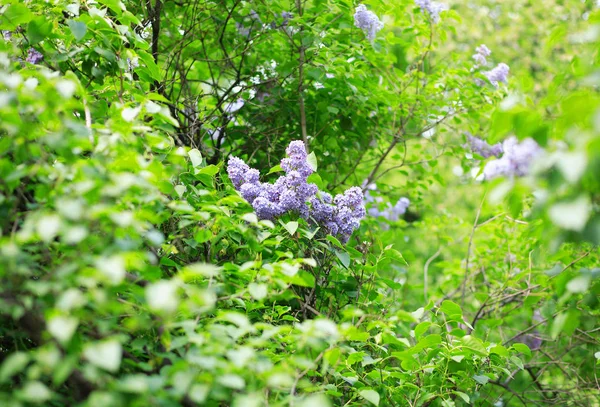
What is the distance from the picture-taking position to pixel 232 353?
1279 mm

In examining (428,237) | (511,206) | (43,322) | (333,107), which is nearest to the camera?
(43,322)

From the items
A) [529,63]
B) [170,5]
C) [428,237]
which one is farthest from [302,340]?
[529,63]

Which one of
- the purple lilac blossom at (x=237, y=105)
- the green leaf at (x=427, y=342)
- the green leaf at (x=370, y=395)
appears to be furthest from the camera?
the purple lilac blossom at (x=237, y=105)

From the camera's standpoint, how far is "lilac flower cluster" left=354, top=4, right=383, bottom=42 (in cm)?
279

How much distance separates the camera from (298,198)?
214cm

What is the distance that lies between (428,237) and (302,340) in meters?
3.49

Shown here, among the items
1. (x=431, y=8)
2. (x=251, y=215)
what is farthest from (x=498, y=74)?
(x=251, y=215)

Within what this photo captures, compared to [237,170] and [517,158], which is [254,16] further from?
[517,158]

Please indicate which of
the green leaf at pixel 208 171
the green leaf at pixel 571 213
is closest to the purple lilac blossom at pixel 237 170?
the green leaf at pixel 208 171

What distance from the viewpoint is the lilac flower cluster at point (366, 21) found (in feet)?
9.14

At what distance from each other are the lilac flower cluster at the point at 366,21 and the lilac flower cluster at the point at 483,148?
1.24m

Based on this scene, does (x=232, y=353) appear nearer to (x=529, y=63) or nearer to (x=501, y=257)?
(x=501, y=257)

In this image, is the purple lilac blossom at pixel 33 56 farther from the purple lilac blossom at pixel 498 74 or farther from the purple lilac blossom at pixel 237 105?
the purple lilac blossom at pixel 498 74

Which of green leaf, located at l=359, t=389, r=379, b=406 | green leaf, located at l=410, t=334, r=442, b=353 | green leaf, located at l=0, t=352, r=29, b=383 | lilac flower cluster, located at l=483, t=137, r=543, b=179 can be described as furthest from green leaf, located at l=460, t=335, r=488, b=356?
green leaf, located at l=0, t=352, r=29, b=383
